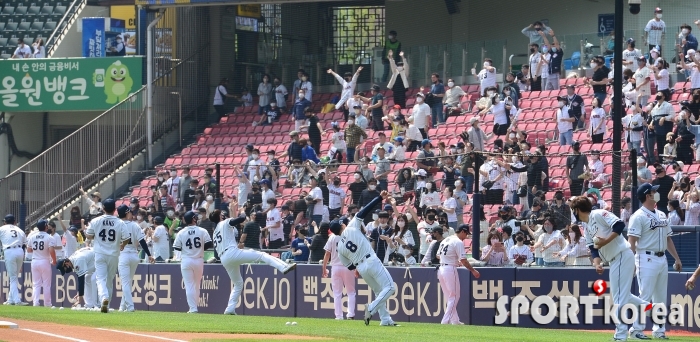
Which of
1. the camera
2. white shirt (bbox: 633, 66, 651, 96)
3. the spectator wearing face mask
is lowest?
white shirt (bbox: 633, 66, 651, 96)

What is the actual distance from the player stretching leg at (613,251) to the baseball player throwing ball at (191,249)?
876cm

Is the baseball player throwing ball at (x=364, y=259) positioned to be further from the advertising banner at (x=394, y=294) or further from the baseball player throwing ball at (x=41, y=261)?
the baseball player throwing ball at (x=41, y=261)

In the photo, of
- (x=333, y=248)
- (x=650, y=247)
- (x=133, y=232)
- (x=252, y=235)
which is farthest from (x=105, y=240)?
(x=650, y=247)

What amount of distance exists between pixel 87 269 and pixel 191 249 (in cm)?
225

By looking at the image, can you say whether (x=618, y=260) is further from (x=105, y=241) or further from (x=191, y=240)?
(x=191, y=240)

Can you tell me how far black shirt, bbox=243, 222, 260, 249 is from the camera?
74.8 ft

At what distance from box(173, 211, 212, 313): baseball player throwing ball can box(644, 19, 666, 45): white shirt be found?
11.7 m

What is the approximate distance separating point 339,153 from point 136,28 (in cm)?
977

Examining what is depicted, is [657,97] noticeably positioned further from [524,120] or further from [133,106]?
[133,106]

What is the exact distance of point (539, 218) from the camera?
748 inches

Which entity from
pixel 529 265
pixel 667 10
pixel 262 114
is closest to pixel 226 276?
pixel 529 265

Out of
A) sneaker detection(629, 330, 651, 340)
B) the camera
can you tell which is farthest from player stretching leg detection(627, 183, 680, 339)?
the camera

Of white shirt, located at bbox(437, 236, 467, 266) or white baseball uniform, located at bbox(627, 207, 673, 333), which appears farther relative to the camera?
white shirt, located at bbox(437, 236, 467, 266)

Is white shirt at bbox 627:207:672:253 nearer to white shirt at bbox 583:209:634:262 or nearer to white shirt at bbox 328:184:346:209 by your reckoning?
white shirt at bbox 583:209:634:262
